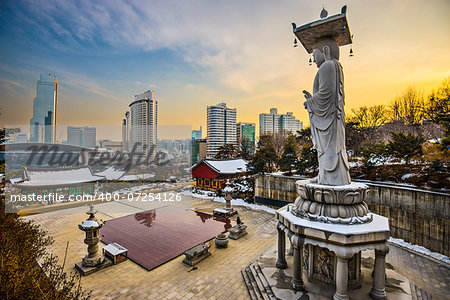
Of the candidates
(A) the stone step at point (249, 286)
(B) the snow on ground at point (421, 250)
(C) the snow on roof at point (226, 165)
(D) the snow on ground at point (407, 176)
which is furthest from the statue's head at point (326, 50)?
(C) the snow on roof at point (226, 165)

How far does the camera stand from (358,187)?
5523mm

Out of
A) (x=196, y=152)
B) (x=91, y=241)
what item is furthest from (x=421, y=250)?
(x=196, y=152)

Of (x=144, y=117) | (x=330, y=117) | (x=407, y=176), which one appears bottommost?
(x=407, y=176)

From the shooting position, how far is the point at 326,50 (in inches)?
247

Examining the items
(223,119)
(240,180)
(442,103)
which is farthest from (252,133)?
(442,103)

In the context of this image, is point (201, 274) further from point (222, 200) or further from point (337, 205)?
point (222, 200)

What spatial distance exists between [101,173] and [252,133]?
65.1 metres

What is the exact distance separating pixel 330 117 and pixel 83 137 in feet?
113

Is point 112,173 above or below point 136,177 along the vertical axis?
above

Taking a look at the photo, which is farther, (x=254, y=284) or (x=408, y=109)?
(x=408, y=109)

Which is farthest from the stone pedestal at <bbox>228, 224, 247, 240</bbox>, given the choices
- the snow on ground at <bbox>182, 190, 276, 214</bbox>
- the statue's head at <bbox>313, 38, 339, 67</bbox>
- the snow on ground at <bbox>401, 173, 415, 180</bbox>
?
the snow on ground at <bbox>401, 173, 415, 180</bbox>

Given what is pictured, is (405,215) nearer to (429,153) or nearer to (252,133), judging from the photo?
(429,153)

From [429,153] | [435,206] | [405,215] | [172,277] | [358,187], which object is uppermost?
[429,153]

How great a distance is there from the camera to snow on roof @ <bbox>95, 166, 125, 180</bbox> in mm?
24950
